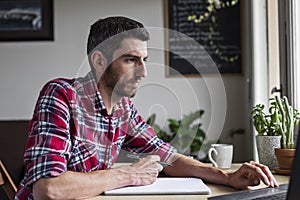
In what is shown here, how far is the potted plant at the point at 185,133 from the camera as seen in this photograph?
12.1 feet

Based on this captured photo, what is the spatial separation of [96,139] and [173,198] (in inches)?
16.0

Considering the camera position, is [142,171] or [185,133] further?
[185,133]

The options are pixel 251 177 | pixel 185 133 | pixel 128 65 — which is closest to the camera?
pixel 251 177

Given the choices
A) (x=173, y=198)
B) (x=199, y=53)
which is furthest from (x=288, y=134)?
(x=199, y=53)

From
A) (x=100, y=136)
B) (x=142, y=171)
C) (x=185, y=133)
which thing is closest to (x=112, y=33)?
(x=100, y=136)

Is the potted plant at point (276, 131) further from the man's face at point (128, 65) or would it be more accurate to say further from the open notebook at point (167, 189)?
the man's face at point (128, 65)

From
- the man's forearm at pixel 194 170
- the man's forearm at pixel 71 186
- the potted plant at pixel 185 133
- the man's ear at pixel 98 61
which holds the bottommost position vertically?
the potted plant at pixel 185 133

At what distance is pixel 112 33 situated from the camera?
1774mm

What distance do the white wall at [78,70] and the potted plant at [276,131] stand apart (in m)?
1.85

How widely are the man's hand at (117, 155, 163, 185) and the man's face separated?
225 millimetres

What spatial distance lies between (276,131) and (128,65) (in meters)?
0.59

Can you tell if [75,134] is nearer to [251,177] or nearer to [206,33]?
[251,177]

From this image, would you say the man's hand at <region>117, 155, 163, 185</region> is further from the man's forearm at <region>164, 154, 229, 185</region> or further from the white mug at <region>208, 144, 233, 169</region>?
the white mug at <region>208, 144, 233, 169</region>

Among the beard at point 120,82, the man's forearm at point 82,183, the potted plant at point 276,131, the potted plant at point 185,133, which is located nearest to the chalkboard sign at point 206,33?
the potted plant at point 185,133
